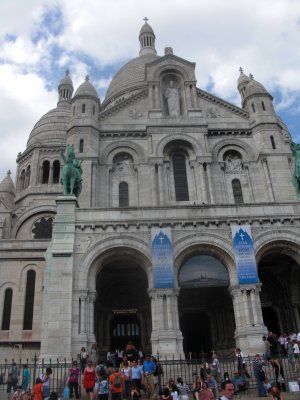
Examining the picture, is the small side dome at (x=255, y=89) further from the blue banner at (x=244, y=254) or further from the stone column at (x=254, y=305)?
the stone column at (x=254, y=305)

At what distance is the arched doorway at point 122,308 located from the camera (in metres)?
25.0

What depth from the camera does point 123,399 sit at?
1417cm

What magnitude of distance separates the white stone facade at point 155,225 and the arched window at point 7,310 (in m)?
0.07

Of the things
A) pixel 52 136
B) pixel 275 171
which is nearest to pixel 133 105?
pixel 275 171

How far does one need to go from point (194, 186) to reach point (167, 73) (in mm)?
10500

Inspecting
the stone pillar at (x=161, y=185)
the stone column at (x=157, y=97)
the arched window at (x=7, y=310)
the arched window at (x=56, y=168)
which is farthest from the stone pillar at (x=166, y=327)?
the arched window at (x=56, y=168)

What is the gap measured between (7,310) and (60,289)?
10581 millimetres

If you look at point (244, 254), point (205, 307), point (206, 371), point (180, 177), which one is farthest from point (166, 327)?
point (180, 177)

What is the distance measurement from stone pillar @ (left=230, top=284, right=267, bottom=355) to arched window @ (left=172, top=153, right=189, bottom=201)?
9669 millimetres

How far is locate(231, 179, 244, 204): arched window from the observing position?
29.7 meters

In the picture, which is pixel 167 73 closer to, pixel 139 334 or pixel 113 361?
pixel 139 334

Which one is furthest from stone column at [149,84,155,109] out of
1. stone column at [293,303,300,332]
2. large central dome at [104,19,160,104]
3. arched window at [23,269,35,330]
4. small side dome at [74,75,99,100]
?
stone column at [293,303,300,332]

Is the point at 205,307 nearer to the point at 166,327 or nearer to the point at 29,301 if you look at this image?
the point at 166,327

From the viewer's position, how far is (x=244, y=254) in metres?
21.3
